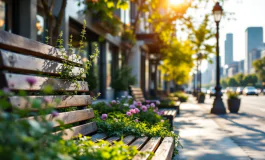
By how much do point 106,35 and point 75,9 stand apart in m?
4.98

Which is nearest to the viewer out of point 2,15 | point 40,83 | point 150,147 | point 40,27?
point 40,83

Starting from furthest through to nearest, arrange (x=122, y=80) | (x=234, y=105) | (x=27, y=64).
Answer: (x=122, y=80) < (x=234, y=105) < (x=27, y=64)

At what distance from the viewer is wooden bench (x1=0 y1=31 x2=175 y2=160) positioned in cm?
261

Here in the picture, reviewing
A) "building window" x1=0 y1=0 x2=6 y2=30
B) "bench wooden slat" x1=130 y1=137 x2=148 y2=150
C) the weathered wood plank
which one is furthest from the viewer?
"building window" x1=0 y1=0 x2=6 y2=30

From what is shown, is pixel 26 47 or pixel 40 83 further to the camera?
pixel 40 83

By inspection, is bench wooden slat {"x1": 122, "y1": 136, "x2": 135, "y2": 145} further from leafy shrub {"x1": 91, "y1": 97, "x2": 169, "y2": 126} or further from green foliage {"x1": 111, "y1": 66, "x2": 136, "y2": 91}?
green foliage {"x1": 111, "y1": 66, "x2": 136, "y2": 91}

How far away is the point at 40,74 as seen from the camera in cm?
322

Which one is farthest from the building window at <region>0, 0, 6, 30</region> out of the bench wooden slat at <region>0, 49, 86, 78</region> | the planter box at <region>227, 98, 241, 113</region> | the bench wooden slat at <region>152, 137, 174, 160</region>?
the planter box at <region>227, 98, 241, 113</region>

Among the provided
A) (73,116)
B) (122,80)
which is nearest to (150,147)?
(73,116)

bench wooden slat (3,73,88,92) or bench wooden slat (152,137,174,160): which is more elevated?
bench wooden slat (3,73,88,92)

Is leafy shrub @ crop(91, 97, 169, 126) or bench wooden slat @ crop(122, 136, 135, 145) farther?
leafy shrub @ crop(91, 97, 169, 126)

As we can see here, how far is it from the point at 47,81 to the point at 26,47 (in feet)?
1.33

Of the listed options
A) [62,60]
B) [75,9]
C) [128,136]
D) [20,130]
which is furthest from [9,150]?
[75,9]

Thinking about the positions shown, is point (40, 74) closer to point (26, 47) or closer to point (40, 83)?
point (40, 83)
